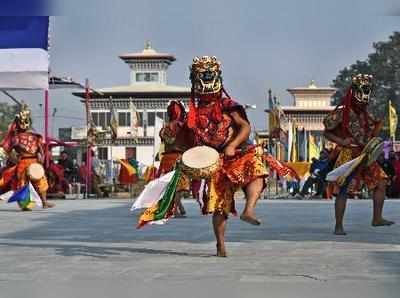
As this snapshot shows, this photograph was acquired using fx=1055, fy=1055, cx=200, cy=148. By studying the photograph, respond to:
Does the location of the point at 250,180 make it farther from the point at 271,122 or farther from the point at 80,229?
the point at 271,122

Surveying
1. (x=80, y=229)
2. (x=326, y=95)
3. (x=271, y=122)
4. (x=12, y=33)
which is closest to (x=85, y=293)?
(x=12, y=33)

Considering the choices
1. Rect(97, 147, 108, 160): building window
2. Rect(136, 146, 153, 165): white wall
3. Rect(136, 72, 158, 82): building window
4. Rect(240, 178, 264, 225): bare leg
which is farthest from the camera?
Rect(136, 72, 158, 82): building window

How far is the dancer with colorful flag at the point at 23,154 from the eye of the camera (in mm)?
17047

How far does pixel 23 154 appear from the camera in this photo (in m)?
17.2

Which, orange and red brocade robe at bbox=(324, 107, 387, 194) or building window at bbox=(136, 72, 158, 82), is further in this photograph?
building window at bbox=(136, 72, 158, 82)

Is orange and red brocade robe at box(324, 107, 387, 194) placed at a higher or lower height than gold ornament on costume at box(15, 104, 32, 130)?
lower

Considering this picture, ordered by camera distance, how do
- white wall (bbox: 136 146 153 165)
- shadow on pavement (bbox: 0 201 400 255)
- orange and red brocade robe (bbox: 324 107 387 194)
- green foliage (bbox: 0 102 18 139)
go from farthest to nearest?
green foliage (bbox: 0 102 18 139) → white wall (bbox: 136 146 153 165) → orange and red brocade robe (bbox: 324 107 387 194) → shadow on pavement (bbox: 0 201 400 255)

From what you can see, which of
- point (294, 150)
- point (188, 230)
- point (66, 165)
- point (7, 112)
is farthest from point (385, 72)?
point (188, 230)

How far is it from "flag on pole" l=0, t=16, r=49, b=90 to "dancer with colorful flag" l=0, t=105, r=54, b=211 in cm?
656

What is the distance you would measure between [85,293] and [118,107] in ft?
172

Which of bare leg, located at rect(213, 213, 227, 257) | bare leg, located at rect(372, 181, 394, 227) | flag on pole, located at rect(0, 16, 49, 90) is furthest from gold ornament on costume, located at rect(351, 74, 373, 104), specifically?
flag on pole, located at rect(0, 16, 49, 90)

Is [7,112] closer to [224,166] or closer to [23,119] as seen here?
[23,119]

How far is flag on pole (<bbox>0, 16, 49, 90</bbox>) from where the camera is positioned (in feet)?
30.2

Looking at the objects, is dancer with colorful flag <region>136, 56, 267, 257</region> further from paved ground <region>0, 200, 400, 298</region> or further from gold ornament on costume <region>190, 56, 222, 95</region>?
paved ground <region>0, 200, 400, 298</region>
